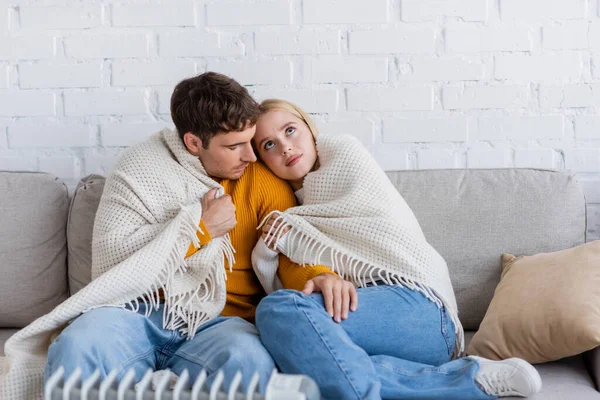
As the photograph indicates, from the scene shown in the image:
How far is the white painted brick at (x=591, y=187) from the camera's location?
2.29 metres

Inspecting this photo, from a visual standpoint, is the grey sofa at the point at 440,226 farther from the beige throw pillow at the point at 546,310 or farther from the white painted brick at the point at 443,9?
the white painted brick at the point at 443,9

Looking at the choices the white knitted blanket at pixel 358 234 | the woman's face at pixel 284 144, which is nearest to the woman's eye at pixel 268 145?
the woman's face at pixel 284 144

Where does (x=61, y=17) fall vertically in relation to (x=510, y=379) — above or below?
above

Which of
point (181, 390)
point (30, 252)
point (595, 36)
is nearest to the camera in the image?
point (181, 390)

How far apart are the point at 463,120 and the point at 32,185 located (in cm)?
127

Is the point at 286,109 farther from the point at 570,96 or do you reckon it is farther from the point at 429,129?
the point at 570,96

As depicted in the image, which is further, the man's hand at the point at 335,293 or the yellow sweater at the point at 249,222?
the yellow sweater at the point at 249,222

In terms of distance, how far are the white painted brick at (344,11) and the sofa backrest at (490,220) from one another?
55 centimetres

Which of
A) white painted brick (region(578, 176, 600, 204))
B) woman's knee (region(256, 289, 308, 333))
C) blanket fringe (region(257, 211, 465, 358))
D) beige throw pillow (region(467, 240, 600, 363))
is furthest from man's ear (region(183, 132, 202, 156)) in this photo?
white painted brick (region(578, 176, 600, 204))

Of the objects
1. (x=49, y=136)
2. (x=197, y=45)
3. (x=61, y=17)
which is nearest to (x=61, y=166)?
(x=49, y=136)

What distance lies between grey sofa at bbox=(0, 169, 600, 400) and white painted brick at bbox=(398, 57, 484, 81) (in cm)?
32

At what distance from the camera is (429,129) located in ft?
7.59

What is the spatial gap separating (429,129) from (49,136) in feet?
3.86

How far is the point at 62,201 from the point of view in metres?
2.20
